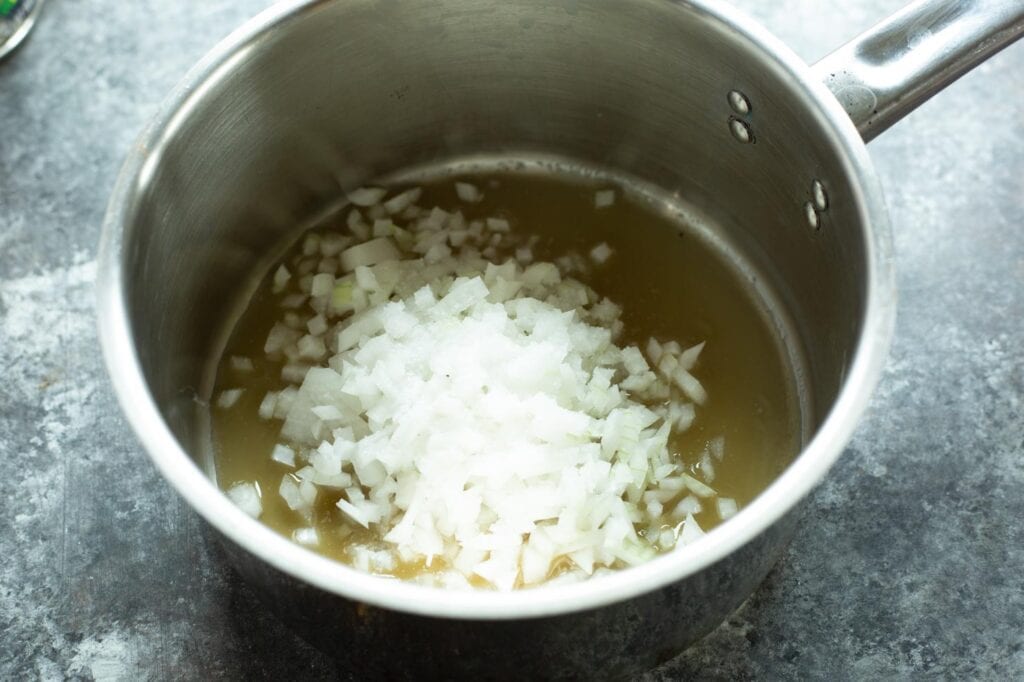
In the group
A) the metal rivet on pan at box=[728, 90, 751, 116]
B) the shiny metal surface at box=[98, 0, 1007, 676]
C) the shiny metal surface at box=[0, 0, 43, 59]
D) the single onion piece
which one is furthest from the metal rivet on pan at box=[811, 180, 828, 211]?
the shiny metal surface at box=[0, 0, 43, 59]

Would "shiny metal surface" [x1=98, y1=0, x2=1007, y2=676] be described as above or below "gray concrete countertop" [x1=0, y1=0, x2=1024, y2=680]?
above

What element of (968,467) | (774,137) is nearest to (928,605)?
(968,467)

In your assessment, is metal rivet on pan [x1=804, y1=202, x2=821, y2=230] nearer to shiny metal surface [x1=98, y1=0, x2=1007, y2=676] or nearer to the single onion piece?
shiny metal surface [x1=98, y1=0, x2=1007, y2=676]

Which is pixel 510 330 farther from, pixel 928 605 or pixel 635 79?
pixel 928 605

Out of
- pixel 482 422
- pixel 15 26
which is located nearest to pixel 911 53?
pixel 482 422

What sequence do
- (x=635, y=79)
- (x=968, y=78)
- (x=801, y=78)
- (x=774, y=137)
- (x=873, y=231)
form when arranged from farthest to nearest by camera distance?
1. (x=968, y=78)
2. (x=635, y=79)
3. (x=774, y=137)
4. (x=801, y=78)
5. (x=873, y=231)
